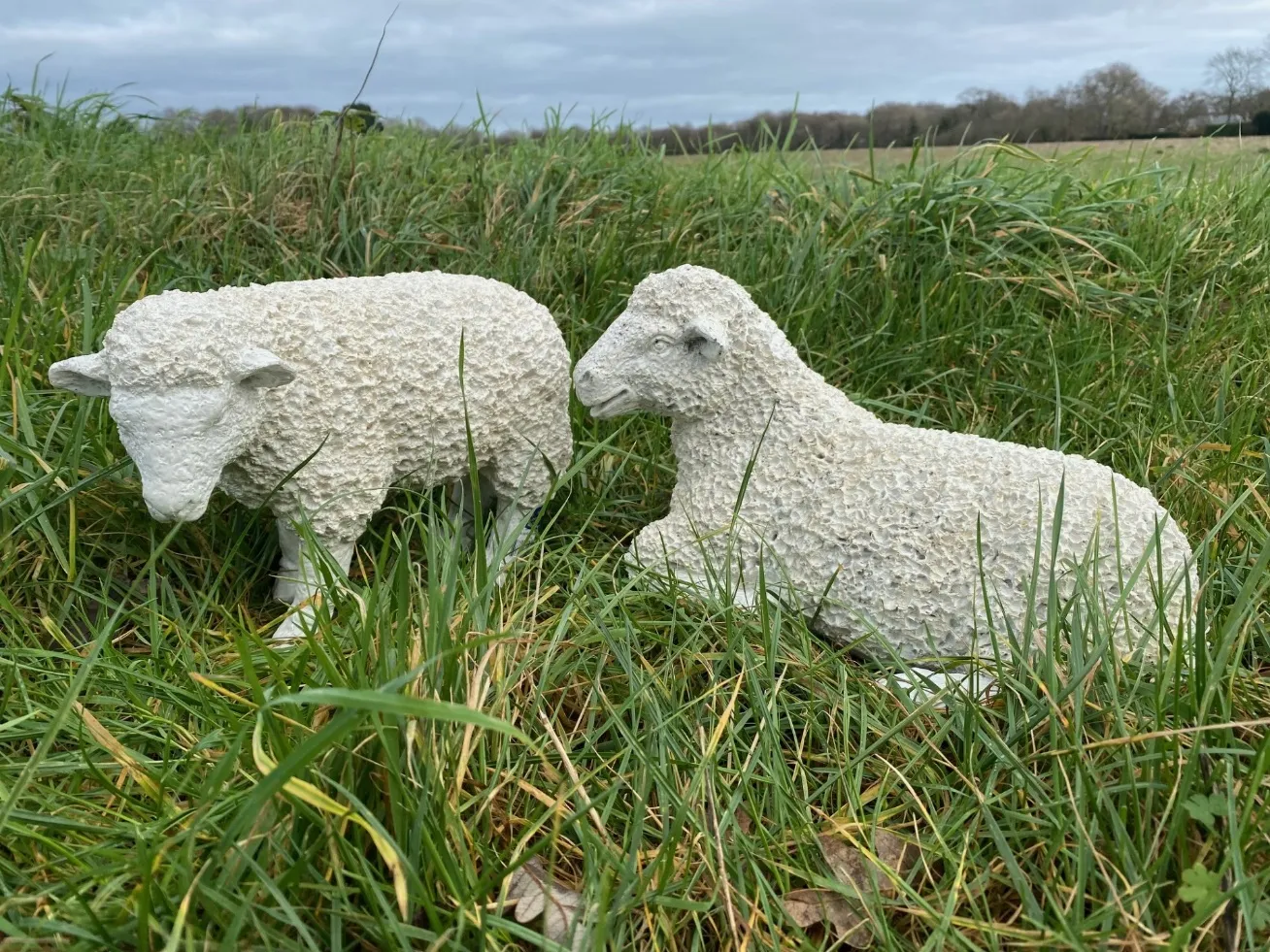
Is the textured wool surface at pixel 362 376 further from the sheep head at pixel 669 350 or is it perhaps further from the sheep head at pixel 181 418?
the sheep head at pixel 669 350

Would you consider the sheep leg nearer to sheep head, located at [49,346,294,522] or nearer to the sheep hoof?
the sheep hoof

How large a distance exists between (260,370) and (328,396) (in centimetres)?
26

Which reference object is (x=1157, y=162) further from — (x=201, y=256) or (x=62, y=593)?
(x=62, y=593)

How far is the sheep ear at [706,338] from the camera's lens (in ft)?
8.28

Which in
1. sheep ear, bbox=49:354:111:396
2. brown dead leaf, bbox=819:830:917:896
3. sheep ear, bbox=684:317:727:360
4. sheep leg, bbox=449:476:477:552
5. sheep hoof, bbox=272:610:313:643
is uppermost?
sheep ear, bbox=684:317:727:360

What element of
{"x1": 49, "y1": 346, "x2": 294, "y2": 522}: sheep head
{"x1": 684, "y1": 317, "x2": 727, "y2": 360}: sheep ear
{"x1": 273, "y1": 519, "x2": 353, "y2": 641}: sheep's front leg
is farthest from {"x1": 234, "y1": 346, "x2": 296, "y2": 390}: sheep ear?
{"x1": 684, "y1": 317, "x2": 727, "y2": 360}: sheep ear

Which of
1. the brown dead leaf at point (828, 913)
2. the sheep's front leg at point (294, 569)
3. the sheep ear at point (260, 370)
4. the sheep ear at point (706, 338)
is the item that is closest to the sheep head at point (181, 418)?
the sheep ear at point (260, 370)

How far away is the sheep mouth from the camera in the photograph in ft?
8.71

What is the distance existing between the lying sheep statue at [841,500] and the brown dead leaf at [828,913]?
0.70m

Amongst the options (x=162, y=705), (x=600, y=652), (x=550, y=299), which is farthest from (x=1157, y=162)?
(x=162, y=705)

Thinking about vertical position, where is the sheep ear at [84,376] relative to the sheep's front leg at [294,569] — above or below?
above

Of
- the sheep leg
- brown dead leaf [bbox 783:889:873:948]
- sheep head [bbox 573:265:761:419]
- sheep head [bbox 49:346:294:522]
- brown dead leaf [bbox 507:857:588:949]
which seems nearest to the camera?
brown dead leaf [bbox 507:857:588:949]

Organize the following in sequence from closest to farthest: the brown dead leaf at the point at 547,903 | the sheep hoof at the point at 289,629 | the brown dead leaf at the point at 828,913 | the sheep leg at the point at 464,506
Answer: the brown dead leaf at the point at 547,903
the brown dead leaf at the point at 828,913
the sheep hoof at the point at 289,629
the sheep leg at the point at 464,506

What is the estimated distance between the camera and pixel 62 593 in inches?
110
